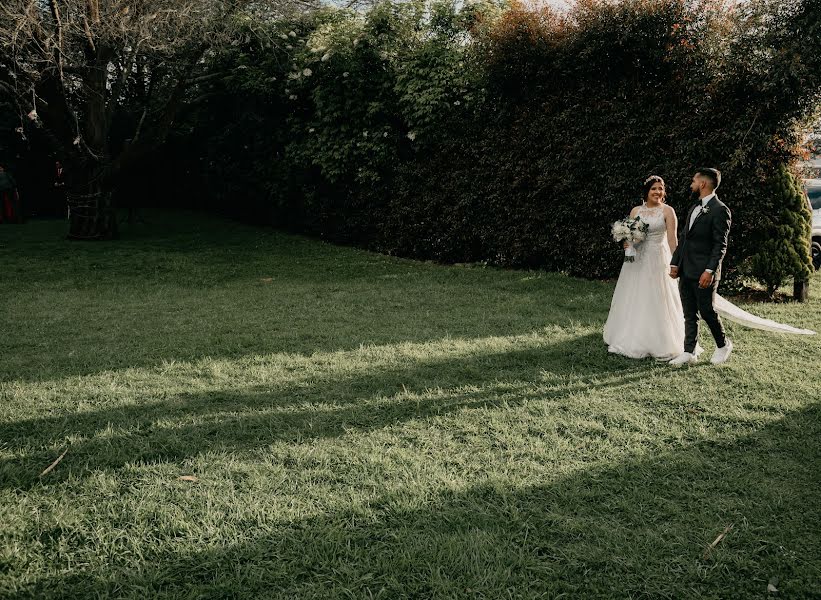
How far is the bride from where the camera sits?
6.19 m

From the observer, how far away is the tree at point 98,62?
1148cm

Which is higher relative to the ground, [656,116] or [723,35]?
[723,35]

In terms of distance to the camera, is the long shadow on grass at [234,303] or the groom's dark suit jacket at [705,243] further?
the long shadow on grass at [234,303]

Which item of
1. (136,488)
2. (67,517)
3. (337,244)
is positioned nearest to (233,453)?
(136,488)

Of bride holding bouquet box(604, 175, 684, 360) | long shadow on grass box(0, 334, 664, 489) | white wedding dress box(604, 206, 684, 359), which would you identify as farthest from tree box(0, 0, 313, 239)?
white wedding dress box(604, 206, 684, 359)

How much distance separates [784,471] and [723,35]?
24.8 ft

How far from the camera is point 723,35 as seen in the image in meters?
9.08

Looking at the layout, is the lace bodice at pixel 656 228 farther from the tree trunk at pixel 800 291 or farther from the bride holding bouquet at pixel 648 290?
the tree trunk at pixel 800 291

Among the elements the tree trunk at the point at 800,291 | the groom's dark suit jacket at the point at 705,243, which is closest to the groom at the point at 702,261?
the groom's dark suit jacket at the point at 705,243

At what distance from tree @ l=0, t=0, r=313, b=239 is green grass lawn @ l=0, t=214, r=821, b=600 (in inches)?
250

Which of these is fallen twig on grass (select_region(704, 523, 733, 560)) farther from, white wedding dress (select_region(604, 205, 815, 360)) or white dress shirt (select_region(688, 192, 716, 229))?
white dress shirt (select_region(688, 192, 716, 229))

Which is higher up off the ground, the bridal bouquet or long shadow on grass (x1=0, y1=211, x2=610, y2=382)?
the bridal bouquet

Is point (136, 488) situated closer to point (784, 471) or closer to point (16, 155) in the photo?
point (784, 471)

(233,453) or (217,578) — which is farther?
(233,453)
